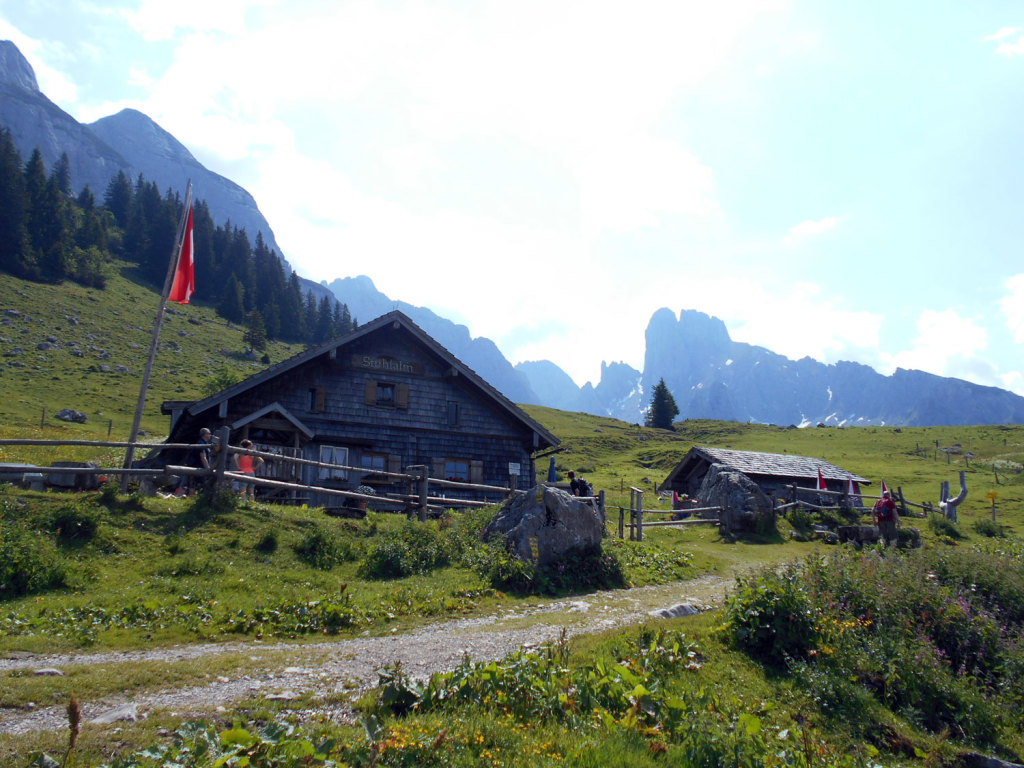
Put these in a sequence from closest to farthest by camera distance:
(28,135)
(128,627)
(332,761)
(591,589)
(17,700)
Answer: (332,761), (17,700), (128,627), (591,589), (28,135)

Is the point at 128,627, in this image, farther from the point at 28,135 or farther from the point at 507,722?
the point at 28,135

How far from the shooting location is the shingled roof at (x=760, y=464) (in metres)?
36.6

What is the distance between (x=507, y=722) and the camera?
5.83 m

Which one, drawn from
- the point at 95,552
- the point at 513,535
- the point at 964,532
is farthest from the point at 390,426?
the point at 964,532

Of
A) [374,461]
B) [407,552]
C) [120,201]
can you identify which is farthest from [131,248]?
[407,552]

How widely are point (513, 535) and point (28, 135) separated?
249554 millimetres

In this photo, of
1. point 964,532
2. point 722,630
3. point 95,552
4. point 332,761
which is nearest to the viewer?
point 332,761

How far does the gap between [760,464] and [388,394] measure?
2280 cm

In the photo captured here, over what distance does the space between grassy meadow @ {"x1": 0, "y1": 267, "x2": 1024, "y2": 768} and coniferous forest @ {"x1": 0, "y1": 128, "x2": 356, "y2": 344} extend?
292 ft

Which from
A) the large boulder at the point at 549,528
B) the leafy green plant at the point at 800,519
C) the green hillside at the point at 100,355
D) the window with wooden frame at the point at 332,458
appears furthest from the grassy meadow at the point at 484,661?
the green hillside at the point at 100,355

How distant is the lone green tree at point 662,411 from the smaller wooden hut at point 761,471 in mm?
56790

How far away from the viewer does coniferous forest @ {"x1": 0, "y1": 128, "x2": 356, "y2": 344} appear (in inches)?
3438

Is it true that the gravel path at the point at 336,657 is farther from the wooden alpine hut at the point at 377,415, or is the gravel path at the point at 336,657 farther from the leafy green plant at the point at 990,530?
the leafy green plant at the point at 990,530

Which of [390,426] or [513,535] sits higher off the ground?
[390,426]
